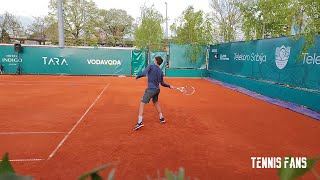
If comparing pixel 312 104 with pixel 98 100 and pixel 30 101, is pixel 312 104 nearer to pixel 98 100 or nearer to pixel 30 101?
pixel 98 100

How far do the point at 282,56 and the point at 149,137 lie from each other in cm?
853

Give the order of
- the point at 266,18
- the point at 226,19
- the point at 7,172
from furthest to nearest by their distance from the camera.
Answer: the point at 226,19 → the point at 266,18 → the point at 7,172

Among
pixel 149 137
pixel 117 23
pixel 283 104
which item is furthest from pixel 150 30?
pixel 117 23

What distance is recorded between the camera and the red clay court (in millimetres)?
4988

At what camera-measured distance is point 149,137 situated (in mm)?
6742

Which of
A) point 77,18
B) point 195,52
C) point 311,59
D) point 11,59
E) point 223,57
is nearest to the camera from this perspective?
point 311,59

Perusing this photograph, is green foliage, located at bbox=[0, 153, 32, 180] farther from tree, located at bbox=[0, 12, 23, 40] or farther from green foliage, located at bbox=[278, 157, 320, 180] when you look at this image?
tree, located at bbox=[0, 12, 23, 40]

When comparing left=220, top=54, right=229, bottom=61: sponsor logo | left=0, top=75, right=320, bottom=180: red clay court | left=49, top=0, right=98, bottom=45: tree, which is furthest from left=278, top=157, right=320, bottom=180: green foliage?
left=49, top=0, right=98, bottom=45: tree

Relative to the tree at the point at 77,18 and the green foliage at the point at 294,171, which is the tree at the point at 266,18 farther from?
the tree at the point at 77,18

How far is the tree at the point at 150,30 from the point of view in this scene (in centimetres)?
2942

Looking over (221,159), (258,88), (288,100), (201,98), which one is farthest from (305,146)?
(258,88)

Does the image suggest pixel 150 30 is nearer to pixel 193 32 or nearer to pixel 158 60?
pixel 193 32

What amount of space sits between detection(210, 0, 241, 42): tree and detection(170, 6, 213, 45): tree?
1433 mm

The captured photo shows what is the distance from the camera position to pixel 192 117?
29.6 feet
